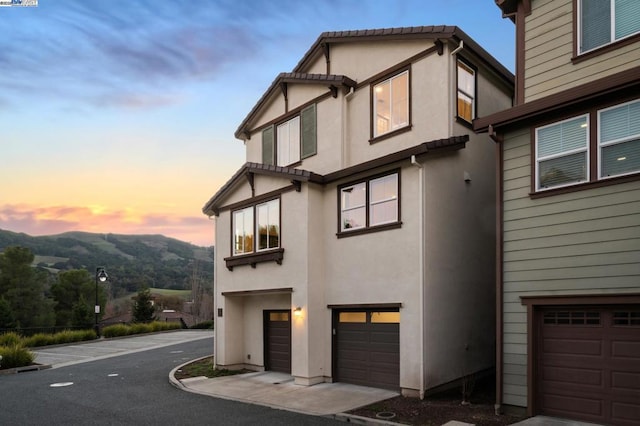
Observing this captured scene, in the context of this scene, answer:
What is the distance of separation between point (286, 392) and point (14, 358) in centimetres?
1288

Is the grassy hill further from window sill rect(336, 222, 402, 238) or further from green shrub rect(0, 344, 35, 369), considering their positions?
window sill rect(336, 222, 402, 238)

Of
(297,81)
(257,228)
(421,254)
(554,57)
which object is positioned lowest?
(421,254)

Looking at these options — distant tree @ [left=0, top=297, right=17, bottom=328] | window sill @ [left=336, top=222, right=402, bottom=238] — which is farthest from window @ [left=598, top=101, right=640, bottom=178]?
distant tree @ [left=0, top=297, right=17, bottom=328]

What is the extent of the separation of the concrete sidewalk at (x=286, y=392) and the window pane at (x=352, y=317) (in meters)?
1.72

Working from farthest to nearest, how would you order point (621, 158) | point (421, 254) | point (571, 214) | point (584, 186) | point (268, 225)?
point (268, 225) < point (421, 254) < point (571, 214) < point (584, 186) < point (621, 158)

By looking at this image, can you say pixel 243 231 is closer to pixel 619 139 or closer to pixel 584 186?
pixel 584 186

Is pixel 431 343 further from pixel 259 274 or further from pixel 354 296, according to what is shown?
pixel 259 274

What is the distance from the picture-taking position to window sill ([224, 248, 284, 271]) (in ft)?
47.5

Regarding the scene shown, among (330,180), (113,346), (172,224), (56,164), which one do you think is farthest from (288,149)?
(172,224)

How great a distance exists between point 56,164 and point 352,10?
21.7 metres

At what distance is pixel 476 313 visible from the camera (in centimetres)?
1277

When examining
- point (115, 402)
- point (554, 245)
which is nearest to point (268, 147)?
point (115, 402)

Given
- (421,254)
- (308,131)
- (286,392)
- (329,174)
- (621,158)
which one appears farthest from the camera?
(308,131)

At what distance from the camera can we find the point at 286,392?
1252 centimetres
